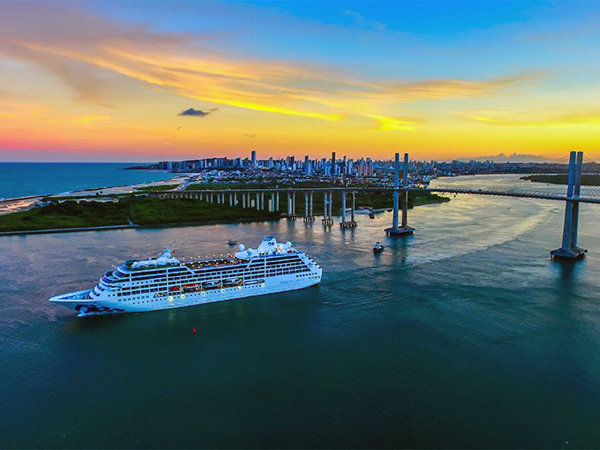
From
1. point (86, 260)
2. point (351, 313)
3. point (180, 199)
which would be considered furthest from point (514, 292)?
point (180, 199)

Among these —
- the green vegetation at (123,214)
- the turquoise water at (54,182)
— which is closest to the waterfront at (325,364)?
the green vegetation at (123,214)

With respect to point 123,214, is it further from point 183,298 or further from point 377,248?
point 183,298

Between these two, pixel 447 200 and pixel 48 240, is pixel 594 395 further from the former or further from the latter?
pixel 447 200

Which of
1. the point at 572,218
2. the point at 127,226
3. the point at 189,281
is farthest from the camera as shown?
the point at 127,226

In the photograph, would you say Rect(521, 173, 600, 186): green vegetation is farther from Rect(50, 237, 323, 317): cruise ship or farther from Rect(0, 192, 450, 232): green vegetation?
Rect(50, 237, 323, 317): cruise ship

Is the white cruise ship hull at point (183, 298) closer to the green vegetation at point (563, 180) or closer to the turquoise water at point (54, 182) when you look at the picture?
the turquoise water at point (54, 182)

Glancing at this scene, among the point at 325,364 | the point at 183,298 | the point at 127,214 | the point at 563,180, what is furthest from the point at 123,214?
the point at 563,180
